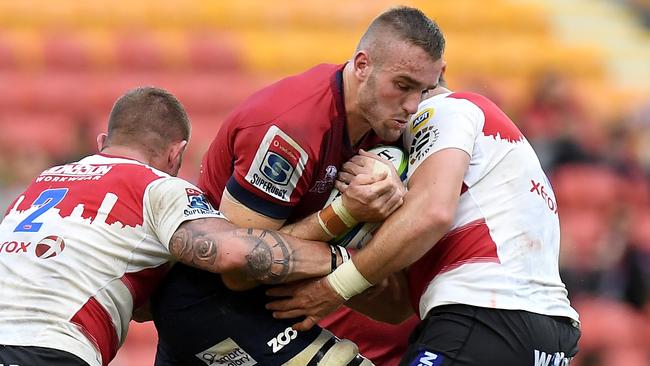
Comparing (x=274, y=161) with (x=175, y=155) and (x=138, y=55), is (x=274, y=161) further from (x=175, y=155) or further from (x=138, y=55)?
(x=138, y=55)

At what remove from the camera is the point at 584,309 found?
1038cm

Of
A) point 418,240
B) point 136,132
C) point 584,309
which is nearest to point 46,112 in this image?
point 584,309

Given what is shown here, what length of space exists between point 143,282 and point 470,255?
1.39 m

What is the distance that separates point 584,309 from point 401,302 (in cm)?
498

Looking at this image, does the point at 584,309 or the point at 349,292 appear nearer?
the point at 349,292

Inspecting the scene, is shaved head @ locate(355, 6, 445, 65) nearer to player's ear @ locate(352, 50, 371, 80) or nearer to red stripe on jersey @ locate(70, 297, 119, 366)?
player's ear @ locate(352, 50, 371, 80)

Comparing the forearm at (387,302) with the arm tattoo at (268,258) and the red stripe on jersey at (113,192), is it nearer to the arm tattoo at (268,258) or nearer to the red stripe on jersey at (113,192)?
the arm tattoo at (268,258)

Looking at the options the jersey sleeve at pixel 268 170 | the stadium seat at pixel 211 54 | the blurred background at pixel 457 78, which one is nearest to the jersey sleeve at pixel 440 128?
the jersey sleeve at pixel 268 170

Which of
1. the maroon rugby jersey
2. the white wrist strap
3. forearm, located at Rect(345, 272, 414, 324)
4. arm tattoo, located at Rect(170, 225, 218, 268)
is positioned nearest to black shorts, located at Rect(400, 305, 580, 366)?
the white wrist strap

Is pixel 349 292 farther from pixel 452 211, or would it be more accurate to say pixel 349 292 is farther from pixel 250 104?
pixel 250 104

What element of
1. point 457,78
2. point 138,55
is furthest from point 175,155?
point 457,78

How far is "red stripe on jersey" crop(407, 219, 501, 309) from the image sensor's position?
5130 mm

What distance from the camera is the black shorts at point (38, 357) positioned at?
16.1 feet

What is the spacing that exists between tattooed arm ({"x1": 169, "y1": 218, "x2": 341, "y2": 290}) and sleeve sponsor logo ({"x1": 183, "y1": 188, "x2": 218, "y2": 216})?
0.04 m
